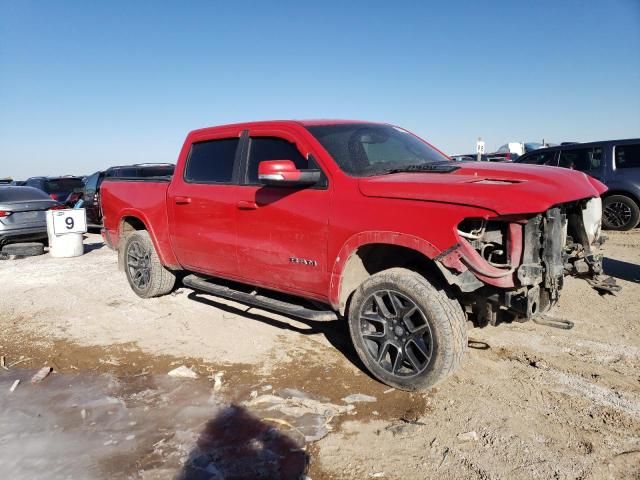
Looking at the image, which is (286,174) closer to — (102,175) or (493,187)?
(493,187)

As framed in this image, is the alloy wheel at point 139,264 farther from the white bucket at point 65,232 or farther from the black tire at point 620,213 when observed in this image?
the black tire at point 620,213

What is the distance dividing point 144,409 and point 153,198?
9.27 feet

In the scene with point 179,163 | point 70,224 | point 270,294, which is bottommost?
point 270,294

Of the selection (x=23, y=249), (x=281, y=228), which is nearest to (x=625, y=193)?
(x=281, y=228)

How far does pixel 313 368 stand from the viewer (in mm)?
3922

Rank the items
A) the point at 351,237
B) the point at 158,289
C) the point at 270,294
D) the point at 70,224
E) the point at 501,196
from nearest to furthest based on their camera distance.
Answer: the point at 501,196 < the point at 351,237 < the point at 270,294 < the point at 158,289 < the point at 70,224

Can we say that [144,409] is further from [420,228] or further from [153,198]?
[153,198]

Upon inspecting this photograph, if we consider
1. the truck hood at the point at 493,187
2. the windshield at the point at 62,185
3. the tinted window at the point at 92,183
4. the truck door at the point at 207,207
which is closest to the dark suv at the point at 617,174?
the truck hood at the point at 493,187

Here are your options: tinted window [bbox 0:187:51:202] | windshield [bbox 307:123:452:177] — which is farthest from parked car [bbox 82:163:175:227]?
windshield [bbox 307:123:452:177]

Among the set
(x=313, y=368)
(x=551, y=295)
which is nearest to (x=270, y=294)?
(x=313, y=368)

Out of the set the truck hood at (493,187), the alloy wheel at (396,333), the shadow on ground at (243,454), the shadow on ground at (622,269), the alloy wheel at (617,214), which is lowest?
the shadow on ground at (243,454)

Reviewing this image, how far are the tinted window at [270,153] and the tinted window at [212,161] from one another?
273mm

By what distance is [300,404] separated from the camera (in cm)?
333

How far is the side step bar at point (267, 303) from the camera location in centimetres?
383
